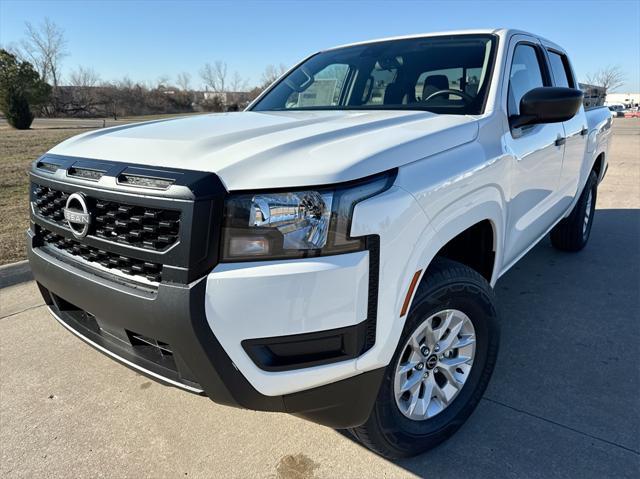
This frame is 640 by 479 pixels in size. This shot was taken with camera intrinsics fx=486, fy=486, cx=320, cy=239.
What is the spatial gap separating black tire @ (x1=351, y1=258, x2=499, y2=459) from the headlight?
19.1 inches

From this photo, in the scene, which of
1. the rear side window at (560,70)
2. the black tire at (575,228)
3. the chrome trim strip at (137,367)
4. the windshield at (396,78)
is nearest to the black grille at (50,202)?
the chrome trim strip at (137,367)

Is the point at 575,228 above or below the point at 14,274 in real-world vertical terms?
above

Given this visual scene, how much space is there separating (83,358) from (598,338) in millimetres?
3318

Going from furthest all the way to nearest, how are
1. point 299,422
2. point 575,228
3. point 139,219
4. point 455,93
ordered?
point 575,228 → point 455,93 → point 299,422 → point 139,219

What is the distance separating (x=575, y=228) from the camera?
15.7ft

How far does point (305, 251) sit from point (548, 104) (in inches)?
64.7

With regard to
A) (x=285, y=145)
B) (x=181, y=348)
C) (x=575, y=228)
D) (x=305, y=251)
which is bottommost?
(x=575, y=228)

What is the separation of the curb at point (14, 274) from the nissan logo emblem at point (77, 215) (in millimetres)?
2831

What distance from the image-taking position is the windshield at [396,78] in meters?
2.73

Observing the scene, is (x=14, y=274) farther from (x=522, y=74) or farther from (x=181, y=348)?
(x=522, y=74)

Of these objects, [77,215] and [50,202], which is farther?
[50,202]

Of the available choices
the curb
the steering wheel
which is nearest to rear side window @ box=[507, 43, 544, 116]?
the steering wheel

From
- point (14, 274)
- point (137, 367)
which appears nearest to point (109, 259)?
point (137, 367)

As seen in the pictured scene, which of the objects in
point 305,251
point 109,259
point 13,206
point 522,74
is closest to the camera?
point 305,251
